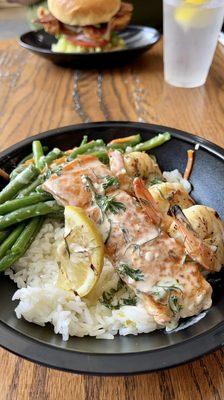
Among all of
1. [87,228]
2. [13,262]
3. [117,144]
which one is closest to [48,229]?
[13,262]

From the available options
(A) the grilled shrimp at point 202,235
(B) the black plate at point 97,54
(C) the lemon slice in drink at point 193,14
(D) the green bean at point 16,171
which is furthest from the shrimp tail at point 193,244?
(B) the black plate at point 97,54

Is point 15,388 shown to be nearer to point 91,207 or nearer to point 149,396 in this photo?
point 149,396

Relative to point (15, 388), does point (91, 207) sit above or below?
above

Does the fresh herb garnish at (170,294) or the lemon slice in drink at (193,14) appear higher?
the lemon slice in drink at (193,14)

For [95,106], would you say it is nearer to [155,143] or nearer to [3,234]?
[155,143]

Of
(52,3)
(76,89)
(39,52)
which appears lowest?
(76,89)

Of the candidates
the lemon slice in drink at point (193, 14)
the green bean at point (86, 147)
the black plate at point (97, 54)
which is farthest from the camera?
the black plate at point (97, 54)

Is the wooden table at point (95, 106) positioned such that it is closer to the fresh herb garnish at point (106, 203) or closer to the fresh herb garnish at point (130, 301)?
the fresh herb garnish at point (130, 301)
